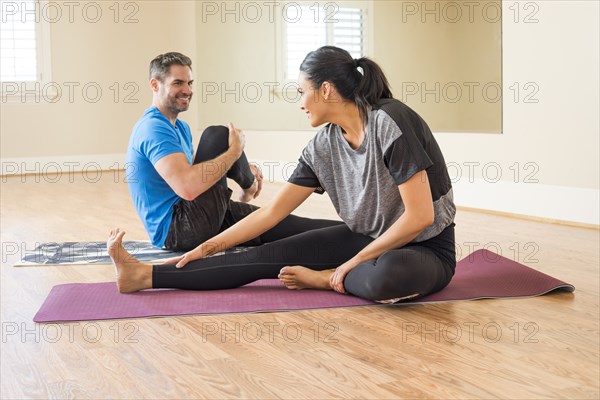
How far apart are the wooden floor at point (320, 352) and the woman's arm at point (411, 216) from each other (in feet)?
0.66

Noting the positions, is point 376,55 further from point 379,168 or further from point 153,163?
point 379,168

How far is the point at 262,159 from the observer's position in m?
6.86

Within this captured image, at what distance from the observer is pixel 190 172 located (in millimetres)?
2881

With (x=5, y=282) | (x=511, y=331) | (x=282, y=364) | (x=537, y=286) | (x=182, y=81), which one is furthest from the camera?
(x=182, y=81)

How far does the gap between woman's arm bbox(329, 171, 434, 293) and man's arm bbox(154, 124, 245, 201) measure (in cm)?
89

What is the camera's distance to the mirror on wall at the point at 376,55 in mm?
4684

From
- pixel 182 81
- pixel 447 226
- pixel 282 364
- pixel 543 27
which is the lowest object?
pixel 282 364

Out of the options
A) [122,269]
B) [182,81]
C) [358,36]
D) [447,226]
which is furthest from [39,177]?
[447,226]

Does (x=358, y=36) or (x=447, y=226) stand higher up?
(x=358, y=36)

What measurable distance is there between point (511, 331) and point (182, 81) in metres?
1.65

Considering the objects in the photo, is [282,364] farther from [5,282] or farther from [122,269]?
[5,282]

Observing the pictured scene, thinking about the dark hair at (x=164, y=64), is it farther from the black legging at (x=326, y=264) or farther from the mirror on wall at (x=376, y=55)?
the mirror on wall at (x=376, y=55)

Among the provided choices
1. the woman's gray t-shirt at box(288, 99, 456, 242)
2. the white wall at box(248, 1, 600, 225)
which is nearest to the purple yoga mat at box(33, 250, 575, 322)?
the woman's gray t-shirt at box(288, 99, 456, 242)

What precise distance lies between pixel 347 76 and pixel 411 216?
17.7 inches
